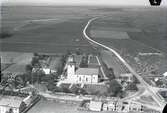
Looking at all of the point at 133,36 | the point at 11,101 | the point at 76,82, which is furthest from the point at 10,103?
the point at 133,36

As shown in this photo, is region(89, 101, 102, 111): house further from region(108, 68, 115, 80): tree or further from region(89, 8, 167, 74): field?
region(89, 8, 167, 74): field

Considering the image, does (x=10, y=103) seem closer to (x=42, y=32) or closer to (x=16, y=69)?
(x=16, y=69)

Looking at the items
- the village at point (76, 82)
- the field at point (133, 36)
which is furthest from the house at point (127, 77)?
the field at point (133, 36)

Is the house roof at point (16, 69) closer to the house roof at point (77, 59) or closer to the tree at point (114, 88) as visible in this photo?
the house roof at point (77, 59)

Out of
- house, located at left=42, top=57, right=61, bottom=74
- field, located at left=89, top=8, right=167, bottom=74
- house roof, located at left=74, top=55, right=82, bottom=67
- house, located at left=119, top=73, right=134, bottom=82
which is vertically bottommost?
house, located at left=119, top=73, right=134, bottom=82

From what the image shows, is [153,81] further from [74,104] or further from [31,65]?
[31,65]

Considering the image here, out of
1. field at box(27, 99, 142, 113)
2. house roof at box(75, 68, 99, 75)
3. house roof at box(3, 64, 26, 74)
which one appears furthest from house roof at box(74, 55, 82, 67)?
house roof at box(3, 64, 26, 74)
